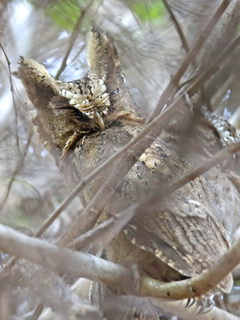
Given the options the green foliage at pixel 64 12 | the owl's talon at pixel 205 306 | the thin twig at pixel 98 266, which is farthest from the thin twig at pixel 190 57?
the green foliage at pixel 64 12

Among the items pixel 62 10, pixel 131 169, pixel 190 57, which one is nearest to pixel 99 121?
pixel 131 169

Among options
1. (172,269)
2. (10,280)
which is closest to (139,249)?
(172,269)

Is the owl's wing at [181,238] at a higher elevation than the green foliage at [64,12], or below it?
below

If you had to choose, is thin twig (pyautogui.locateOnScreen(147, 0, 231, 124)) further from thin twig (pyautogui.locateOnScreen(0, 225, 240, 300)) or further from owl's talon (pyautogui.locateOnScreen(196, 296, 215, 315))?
owl's talon (pyautogui.locateOnScreen(196, 296, 215, 315))

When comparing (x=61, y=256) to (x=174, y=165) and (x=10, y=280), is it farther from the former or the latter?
(x=174, y=165)

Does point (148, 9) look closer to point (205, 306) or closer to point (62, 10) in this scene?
point (62, 10)

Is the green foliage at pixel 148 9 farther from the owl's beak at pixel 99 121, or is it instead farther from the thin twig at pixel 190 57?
the thin twig at pixel 190 57
